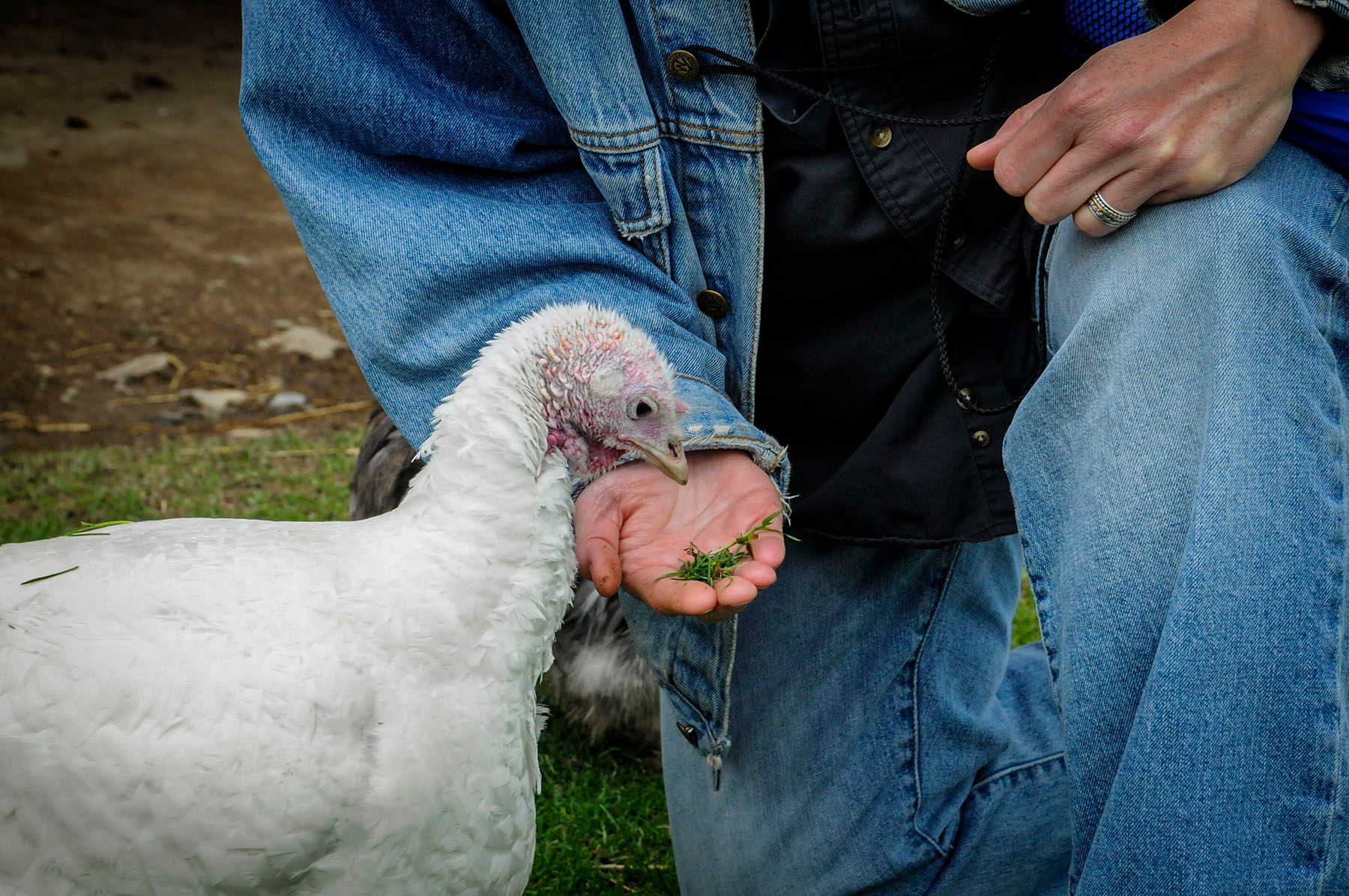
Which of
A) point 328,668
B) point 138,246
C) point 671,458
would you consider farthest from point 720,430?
point 138,246

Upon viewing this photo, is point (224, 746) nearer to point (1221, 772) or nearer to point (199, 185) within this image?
point (1221, 772)

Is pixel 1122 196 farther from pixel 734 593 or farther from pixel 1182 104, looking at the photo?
pixel 734 593

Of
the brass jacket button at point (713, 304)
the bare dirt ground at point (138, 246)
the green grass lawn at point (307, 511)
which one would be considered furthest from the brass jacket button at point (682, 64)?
the bare dirt ground at point (138, 246)

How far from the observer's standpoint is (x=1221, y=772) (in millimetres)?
1414

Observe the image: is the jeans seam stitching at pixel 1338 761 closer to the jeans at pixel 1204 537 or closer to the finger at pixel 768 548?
the jeans at pixel 1204 537

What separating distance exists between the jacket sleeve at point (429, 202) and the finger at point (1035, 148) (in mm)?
554

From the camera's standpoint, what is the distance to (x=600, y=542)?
72.1 inches

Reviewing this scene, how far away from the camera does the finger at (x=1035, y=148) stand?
171 centimetres

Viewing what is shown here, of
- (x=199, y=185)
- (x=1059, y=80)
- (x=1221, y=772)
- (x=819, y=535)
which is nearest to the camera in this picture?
(x=1221, y=772)

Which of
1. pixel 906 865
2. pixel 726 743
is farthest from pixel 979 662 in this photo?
pixel 726 743

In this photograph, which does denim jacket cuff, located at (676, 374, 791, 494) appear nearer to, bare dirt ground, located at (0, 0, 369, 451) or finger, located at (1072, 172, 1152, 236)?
finger, located at (1072, 172, 1152, 236)

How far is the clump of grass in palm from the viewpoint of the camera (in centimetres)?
176

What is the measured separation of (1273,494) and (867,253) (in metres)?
0.86

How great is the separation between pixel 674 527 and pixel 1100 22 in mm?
1035
